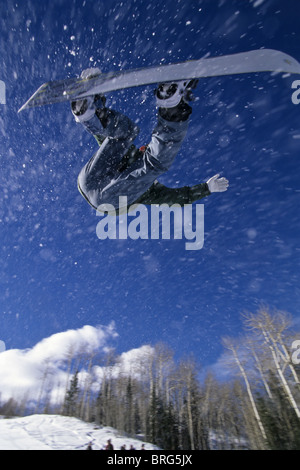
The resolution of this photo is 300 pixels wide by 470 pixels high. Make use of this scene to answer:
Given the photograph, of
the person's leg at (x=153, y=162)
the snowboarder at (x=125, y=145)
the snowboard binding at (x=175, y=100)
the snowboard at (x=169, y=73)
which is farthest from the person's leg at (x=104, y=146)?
the snowboard binding at (x=175, y=100)

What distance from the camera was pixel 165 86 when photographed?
7.16 feet

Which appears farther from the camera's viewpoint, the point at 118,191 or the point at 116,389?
the point at 116,389

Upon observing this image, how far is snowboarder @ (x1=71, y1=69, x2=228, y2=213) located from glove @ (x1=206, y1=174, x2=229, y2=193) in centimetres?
125

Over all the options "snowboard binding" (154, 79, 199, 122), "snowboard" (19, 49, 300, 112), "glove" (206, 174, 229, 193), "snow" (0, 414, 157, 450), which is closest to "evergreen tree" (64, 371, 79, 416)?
"snow" (0, 414, 157, 450)

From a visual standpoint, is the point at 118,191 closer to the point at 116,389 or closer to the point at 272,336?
the point at 272,336

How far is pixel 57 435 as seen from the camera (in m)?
23.2

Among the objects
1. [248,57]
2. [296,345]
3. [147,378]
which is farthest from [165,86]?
[147,378]

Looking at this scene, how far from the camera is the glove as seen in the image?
3.56 meters

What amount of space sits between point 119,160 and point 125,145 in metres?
0.19

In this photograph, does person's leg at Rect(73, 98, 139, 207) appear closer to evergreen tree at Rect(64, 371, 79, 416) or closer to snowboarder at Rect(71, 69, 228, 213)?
snowboarder at Rect(71, 69, 228, 213)

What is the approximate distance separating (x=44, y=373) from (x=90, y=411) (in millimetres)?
8327

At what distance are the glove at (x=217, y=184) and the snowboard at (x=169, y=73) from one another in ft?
4.51

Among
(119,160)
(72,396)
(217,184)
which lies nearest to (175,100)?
(119,160)

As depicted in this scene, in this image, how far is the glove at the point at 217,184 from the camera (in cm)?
356
